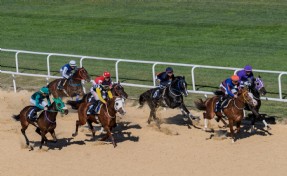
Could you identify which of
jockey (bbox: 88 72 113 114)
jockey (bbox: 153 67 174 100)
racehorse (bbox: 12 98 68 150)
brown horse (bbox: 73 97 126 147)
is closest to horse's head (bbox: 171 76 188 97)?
jockey (bbox: 153 67 174 100)

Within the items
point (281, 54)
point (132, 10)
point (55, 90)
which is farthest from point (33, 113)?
point (132, 10)

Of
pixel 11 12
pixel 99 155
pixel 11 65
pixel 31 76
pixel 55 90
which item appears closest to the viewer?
pixel 99 155

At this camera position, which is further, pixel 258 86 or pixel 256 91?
pixel 258 86

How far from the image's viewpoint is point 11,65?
29.5 meters

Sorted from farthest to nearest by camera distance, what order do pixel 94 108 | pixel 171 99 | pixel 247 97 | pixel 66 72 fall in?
pixel 66 72
pixel 171 99
pixel 94 108
pixel 247 97

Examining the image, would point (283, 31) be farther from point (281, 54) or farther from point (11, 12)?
point (11, 12)

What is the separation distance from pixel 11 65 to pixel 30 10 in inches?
475

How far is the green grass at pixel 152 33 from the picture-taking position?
2825 centimetres

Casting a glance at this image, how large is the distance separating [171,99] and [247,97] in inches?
105

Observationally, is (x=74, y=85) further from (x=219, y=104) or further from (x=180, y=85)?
(x=219, y=104)

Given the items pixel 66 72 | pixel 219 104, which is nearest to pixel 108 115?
pixel 219 104

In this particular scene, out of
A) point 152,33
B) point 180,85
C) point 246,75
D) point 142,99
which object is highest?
point 152,33

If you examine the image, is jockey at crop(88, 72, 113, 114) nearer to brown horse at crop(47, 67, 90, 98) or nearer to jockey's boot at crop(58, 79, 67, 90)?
brown horse at crop(47, 67, 90, 98)

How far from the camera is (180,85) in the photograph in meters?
20.4
